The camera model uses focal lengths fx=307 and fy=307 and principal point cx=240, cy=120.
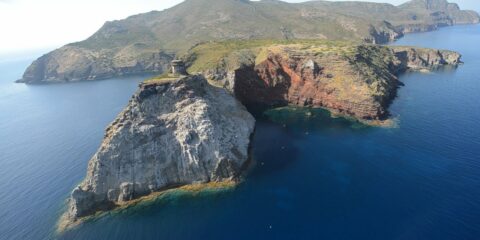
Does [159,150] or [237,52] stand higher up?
[237,52]

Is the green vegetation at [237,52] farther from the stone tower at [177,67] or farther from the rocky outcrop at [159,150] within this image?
the rocky outcrop at [159,150]

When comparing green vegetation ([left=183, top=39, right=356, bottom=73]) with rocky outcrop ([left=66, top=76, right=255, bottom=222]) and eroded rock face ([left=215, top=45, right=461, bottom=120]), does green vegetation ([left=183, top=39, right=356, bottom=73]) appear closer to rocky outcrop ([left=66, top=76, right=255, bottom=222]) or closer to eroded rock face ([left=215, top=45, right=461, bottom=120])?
eroded rock face ([left=215, top=45, right=461, bottom=120])

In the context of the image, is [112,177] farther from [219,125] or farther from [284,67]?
[284,67]

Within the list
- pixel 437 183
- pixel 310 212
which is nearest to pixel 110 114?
pixel 310 212

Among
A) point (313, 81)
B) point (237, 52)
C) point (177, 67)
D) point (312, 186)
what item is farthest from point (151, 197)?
point (237, 52)

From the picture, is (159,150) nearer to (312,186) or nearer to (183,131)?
(183,131)

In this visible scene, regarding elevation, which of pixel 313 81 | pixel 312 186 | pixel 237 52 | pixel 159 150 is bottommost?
pixel 312 186

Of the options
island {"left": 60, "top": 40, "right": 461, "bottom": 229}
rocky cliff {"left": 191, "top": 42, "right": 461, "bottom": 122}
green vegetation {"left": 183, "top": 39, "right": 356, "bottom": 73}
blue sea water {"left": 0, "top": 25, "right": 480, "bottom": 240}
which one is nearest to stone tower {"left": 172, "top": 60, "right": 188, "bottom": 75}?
island {"left": 60, "top": 40, "right": 461, "bottom": 229}
